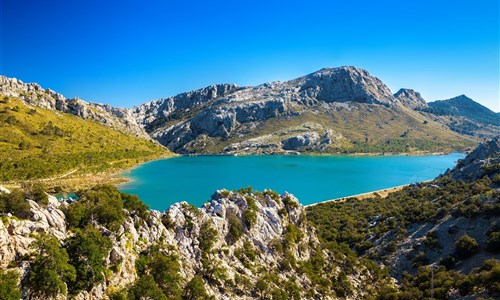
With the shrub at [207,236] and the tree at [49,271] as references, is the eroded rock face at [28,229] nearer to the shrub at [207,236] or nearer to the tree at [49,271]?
the tree at [49,271]

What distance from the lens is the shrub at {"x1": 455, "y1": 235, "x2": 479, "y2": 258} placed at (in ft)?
190

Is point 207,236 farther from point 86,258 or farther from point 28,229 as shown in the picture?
point 28,229

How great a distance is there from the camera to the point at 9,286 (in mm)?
21391

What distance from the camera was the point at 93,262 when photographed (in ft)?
89.9

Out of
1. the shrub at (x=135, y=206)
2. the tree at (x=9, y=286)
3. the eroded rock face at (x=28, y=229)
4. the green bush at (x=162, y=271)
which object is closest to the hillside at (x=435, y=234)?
the green bush at (x=162, y=271)

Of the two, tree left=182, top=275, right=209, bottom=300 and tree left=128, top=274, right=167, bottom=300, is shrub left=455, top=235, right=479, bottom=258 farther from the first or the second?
tree left=128, top=274, right=167, bottom=300

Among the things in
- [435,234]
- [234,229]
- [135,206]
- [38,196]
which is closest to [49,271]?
[38,196]

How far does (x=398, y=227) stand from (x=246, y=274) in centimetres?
4850

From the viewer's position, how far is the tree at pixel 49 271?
23594mm

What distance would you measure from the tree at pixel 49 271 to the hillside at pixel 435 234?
44.8 meters

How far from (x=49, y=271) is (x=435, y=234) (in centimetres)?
6842

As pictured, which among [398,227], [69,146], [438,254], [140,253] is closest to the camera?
[140,253]

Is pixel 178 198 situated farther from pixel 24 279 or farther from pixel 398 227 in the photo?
Result: pixel 24 279

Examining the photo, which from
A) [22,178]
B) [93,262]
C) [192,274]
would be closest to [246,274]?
[192,274]
